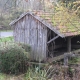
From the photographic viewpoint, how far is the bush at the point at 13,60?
11445mm

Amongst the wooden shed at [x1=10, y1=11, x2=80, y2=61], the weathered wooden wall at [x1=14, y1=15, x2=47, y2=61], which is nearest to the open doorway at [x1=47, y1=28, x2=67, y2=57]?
the wooden shed at [x1=10, y1=11, x2=80, y2=61]

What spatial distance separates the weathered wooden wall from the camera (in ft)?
42.5

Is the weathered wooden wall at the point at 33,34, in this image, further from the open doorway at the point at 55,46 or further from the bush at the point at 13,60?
the bush at the point at 13,60

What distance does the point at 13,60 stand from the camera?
11430mm

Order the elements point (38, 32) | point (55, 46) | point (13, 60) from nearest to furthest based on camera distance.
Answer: point (13, 60)
point (38, 32)
point (55, 46)

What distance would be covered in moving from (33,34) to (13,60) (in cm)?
276

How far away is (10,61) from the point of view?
1145 centimetres

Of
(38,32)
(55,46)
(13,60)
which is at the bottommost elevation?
(13,60)

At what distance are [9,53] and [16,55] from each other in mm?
432

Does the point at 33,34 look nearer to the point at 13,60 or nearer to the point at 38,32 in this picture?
the point at 38,32

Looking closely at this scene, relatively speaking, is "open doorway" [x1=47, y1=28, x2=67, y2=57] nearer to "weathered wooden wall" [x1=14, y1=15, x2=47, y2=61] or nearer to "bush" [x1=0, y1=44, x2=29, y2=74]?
"weathered wooden wall" [x1=14, y1=15, x2=47, y2=61]

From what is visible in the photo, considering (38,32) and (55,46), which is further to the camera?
(55,46)

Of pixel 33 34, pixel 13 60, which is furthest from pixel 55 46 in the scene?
pixel 13 60

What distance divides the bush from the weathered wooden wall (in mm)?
1625
